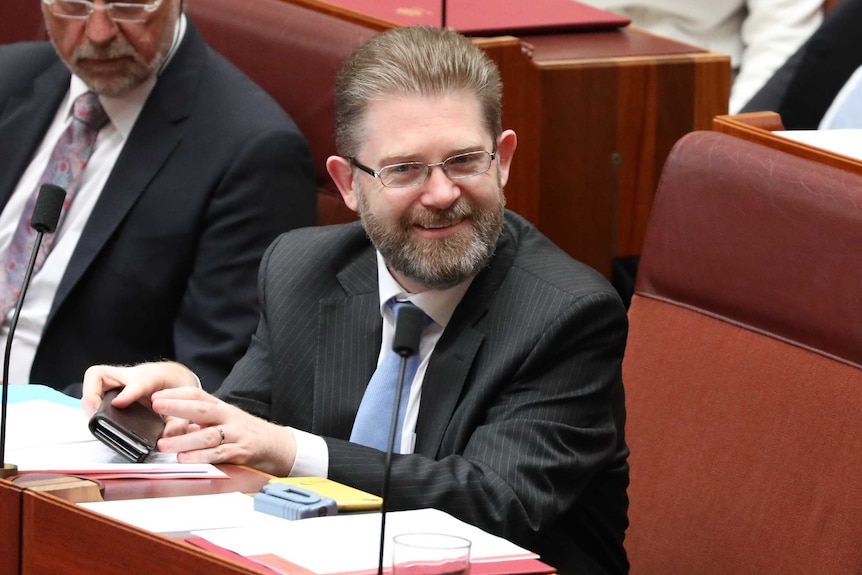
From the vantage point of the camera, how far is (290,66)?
2721 millimetres

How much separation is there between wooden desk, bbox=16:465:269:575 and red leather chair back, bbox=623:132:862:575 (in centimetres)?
81

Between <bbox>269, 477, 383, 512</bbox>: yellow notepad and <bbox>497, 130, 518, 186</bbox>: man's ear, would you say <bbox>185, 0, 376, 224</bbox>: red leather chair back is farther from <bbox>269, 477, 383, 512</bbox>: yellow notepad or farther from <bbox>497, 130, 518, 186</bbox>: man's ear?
<bbox>269, 477, 383, 512</bbox>: yellow notepad

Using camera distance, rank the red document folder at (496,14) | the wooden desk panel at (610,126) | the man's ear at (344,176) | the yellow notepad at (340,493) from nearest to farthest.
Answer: the yellow notepad at (340,493)
the man's ear at (344,176)
the wooden desk panel at (610,126)
the red document folder at (496,14)

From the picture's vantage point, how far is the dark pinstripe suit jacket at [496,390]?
63.7 inches

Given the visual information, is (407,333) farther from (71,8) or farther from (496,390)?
(71,8)

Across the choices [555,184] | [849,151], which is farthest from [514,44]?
[849,151]

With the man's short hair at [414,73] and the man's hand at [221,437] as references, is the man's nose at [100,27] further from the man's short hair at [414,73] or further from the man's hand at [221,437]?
the man's hand at [221,437]

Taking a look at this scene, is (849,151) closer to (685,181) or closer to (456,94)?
(685,181)

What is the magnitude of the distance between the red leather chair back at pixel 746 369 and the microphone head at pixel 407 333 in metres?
0.75

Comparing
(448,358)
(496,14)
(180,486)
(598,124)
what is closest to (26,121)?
(496,14)

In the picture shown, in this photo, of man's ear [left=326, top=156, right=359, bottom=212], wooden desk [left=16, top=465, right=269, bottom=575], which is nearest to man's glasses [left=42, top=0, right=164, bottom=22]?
man's ear [left=326, top=156, right=359, bottom=212]

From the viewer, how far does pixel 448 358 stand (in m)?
1.75

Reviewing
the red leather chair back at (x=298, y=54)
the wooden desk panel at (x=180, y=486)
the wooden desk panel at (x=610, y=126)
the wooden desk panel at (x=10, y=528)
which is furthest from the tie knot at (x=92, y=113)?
the wooden desk panel at (x=10, y=528)

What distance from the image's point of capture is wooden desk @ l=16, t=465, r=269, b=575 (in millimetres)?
1226
